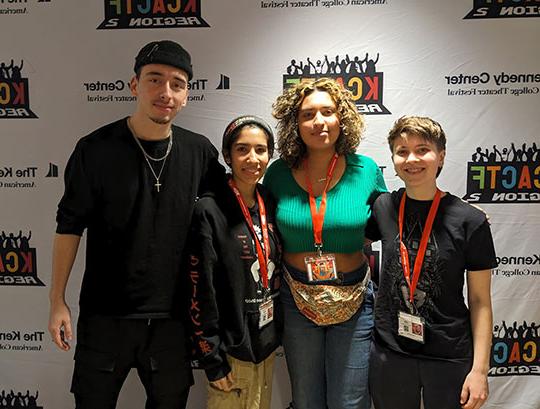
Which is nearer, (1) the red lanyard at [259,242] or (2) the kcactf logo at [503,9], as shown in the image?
(1) the red lanyard at [259,242]

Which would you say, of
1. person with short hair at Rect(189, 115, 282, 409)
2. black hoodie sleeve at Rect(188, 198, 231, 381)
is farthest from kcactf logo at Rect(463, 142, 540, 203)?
black hoodie sleeve at Rect(188, 198, 231, 381)

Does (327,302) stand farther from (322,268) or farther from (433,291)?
(433,291)

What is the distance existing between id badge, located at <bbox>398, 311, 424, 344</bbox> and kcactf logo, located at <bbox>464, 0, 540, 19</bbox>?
4.58 ft

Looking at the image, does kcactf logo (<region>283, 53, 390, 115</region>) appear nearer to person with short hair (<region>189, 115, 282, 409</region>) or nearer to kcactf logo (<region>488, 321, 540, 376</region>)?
person with short hair (<region>189, 115, 282, 409</region>)

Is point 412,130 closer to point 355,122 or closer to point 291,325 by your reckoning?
point 355,122

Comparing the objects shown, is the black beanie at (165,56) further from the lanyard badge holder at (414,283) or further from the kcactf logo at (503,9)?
the kcactf logo at (503,9)

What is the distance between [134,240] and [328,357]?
83 centimetres

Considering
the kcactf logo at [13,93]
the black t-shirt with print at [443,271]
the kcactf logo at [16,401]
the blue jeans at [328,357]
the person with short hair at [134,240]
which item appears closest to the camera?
the black t-shirt with print at [443,271]

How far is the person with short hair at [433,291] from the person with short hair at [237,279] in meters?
0.44

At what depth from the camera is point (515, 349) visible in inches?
91.6

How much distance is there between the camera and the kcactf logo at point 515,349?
91.2 inches

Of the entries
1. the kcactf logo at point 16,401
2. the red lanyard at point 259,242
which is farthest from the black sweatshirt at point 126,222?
the kcactf logo at point 16,401

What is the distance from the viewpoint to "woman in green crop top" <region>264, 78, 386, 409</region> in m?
1.78

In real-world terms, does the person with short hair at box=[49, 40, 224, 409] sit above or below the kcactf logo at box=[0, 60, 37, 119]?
below
